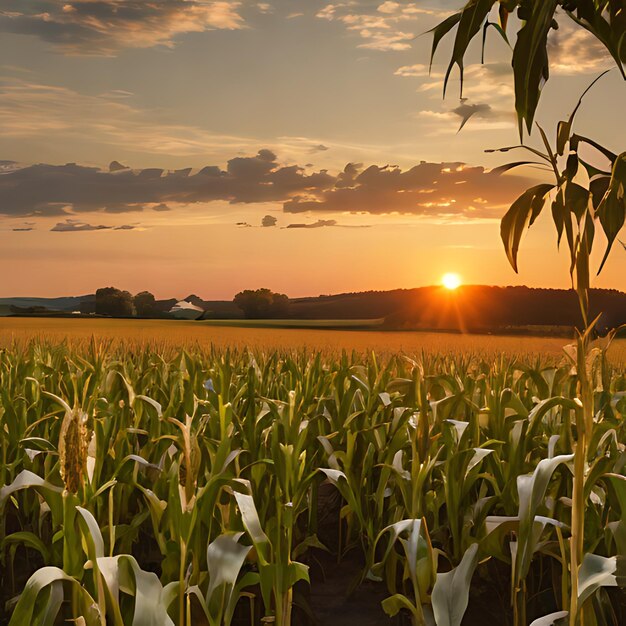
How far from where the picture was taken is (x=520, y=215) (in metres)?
2.63

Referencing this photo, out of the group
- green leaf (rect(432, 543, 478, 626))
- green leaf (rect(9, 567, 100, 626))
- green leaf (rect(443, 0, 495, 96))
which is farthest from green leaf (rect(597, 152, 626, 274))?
green leaf (rect(9, 567, 100, 626))

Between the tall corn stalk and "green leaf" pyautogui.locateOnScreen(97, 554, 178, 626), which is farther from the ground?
the tall corn stalk

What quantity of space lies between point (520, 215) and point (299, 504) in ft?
4.69

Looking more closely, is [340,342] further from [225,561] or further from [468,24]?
[225,561]

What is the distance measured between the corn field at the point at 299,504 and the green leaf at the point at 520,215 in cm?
55

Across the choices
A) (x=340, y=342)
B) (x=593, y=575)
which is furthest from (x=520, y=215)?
(x=340, y=342)

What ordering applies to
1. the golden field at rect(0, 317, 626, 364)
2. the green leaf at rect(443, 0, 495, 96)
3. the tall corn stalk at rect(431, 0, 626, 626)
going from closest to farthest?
the tall corn stalk at rect(431, 0, 626, 626) < the green leaf at rect(443, 0, 495, 96) < the golden field at rect(0, 317, 626, 364)

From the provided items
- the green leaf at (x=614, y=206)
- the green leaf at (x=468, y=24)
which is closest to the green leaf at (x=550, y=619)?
the green leaf at (x=614, y=206)

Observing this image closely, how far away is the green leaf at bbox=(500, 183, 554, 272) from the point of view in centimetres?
260

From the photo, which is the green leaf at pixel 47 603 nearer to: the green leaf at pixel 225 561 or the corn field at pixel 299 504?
the corn field at pixel 299 504

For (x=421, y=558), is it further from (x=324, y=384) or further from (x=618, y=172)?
(x=324, y=384)

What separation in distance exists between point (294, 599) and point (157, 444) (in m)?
1.01

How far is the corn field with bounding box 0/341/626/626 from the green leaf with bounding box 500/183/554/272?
55 centimetres

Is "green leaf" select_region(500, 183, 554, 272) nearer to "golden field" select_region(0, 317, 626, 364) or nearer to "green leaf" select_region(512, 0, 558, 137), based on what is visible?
"green leaf" select_region(512, 0, 558, 137)
